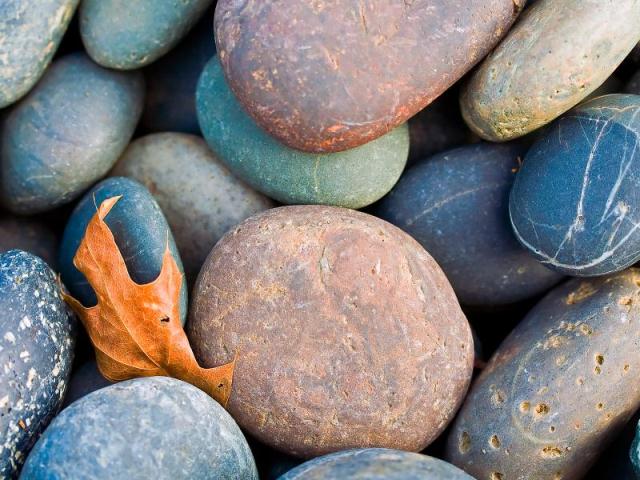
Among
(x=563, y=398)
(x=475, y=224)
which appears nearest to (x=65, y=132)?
(x=475, y=224)

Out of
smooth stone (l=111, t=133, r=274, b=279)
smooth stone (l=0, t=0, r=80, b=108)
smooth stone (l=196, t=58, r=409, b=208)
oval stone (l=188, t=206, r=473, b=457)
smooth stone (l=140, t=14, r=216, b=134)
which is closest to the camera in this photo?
oval stone (l=188, t=206, r=473, b=457)

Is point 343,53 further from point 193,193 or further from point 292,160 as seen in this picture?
point 193,193

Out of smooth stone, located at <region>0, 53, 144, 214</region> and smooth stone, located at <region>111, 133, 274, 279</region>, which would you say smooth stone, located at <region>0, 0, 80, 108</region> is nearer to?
smooth stone, located at <region>0, 53, 144, 214</region>

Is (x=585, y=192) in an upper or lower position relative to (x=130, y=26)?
lower

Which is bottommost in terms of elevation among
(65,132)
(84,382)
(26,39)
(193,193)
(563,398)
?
(84,382)

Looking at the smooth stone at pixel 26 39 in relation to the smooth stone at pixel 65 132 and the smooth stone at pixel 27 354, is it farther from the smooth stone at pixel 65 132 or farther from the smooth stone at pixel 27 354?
the smooth stone at pixel 27 354

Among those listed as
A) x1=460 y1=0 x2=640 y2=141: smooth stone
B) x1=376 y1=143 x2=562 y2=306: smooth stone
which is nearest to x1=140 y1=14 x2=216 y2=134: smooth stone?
x1=376 y1=143 x2=562 y2=306: smooth stone
